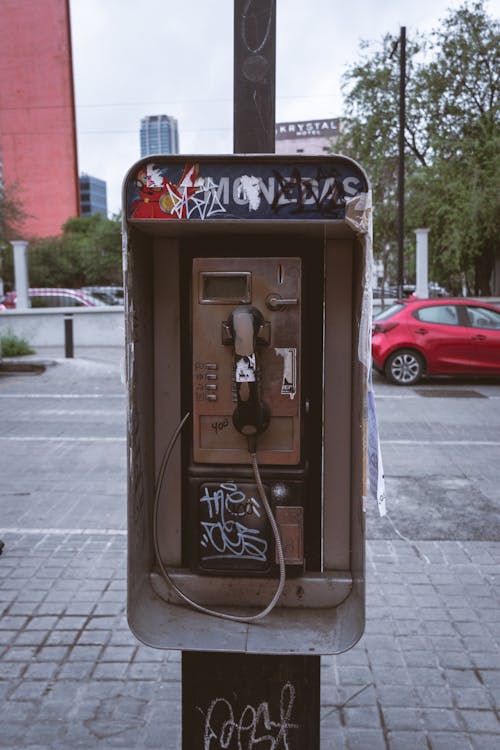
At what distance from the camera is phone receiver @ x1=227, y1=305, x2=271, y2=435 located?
242 cm

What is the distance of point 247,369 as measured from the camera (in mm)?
2461

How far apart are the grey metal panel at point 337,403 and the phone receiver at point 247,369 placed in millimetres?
315

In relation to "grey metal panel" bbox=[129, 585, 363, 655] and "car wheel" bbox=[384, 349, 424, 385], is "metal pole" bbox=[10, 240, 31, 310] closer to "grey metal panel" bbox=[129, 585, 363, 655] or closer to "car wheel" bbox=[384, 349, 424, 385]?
"car wheel" bbox=[384, 349, 424, 385]

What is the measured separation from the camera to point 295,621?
2641 millimetres

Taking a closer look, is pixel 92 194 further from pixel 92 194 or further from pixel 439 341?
pixel 439 341

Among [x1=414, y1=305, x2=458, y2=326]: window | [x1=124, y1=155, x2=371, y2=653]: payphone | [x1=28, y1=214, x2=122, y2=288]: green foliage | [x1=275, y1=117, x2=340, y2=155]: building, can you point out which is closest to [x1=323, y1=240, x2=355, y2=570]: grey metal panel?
Result: [x1=124, y1=155, x2=371, y2=653]: payphone

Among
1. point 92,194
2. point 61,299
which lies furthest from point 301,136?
point 92,194

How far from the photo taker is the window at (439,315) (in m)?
12.3

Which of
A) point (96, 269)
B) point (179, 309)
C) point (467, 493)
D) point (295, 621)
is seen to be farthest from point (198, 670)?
point (96, 269)

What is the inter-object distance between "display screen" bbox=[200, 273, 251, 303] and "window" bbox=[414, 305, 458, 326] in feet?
33.3

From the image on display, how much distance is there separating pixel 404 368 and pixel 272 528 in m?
9.97

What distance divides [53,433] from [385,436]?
3.65 metres

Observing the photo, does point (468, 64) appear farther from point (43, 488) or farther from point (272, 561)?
point (272, 561)

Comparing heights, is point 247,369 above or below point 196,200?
below
